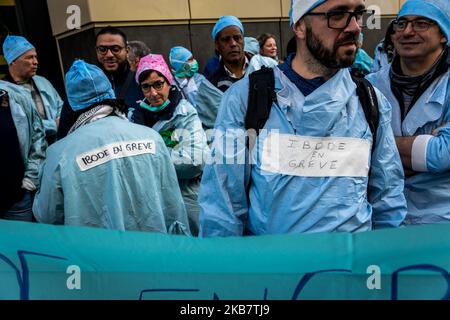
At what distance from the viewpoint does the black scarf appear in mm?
2088

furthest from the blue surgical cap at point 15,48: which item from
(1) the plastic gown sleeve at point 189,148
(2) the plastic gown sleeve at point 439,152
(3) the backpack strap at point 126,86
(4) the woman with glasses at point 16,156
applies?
(2) the plastic gown sleeve at point 439,152

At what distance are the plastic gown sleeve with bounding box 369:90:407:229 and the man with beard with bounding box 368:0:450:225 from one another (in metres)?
0.22

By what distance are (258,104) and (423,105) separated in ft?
2.76

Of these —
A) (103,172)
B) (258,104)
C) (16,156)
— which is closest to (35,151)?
(16,156)

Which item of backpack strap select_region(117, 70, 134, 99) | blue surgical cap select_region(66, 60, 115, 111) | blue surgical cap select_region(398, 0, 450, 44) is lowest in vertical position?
backpack strap select_region(117, 70, 134, 99)

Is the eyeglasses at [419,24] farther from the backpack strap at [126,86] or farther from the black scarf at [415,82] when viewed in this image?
the backpack strap at [126,86]

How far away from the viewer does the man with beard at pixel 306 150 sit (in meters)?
1.64

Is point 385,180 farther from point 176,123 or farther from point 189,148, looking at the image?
point 176,123

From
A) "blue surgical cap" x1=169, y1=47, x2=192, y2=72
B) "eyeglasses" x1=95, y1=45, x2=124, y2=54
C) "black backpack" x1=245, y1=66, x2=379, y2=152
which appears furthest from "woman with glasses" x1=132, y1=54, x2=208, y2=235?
"blue surgical cap" x1=169, y1=47, x2=192, y2=72

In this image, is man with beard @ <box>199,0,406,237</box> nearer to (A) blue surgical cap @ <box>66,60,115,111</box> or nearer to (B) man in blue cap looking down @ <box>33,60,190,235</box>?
(B) man in blue cap looking down @ <box>33,60,190,235</box>

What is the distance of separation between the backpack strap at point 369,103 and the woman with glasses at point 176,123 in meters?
1.34

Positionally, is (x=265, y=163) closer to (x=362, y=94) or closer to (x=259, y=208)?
(x=259, y=208)

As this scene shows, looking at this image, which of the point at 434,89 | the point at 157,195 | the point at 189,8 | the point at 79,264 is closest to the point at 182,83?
the point at 189,8

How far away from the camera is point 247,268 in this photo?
1.54 metres
